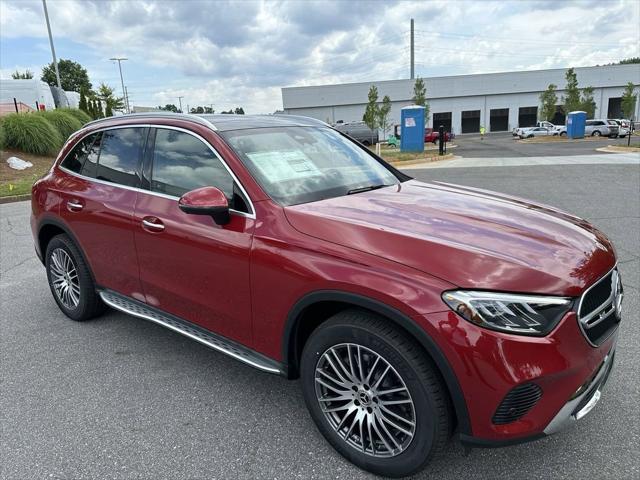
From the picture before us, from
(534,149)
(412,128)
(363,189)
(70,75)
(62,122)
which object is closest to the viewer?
(363,189)

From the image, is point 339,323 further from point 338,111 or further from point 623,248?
point 338,111

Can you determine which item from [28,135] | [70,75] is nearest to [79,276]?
[28,135]

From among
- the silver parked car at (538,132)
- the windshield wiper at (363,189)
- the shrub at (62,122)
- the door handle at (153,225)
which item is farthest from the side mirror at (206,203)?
the silver parked car at (538,132)

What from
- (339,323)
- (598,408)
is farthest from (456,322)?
(598,408)

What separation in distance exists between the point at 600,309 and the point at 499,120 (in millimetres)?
73519

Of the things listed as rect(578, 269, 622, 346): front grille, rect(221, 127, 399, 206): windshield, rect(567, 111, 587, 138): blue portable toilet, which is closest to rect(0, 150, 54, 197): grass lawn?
rect(221, 127, 399, 206): windshield

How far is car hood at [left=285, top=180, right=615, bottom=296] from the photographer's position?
2010mm

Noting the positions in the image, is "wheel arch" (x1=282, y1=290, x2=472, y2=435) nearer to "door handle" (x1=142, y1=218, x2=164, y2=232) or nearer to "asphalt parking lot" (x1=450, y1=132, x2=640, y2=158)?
"door handle" (x1=142, y1=218, x2=164, y2=232)

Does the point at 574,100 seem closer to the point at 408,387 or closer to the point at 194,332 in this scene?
the point at 194,332

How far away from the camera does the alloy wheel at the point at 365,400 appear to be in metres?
2.22

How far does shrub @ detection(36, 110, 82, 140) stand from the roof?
748 inches

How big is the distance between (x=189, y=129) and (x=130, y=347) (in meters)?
1.87

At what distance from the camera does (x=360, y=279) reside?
7.05 ft

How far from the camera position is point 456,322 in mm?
1930
